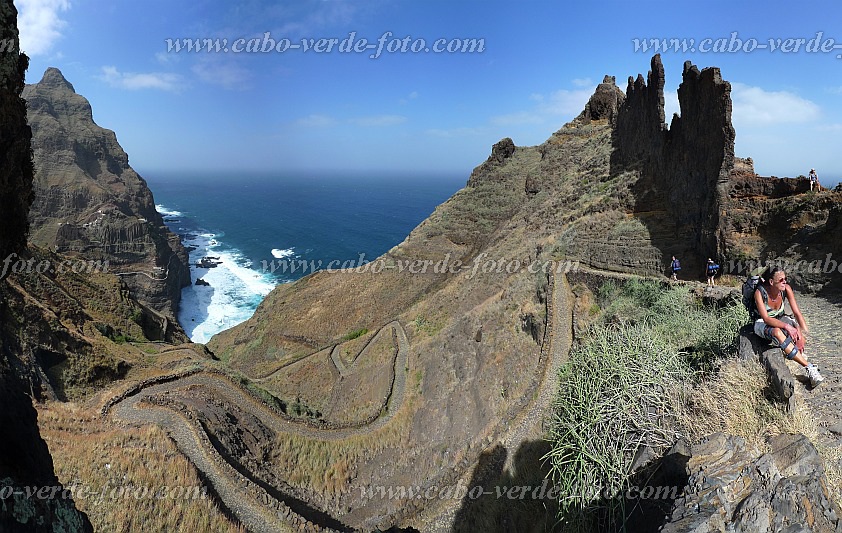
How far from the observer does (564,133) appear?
41.8 meters

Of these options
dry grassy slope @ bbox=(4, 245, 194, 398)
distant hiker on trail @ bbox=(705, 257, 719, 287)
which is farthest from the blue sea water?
distant hiker on trail @ bbox=(705, 257, 719, 287)

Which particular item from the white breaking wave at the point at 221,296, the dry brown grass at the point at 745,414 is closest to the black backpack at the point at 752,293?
the dry brown grass at the point at 745,414

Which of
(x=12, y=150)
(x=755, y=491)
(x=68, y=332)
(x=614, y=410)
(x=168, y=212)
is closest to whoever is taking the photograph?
(x=755, y=491)

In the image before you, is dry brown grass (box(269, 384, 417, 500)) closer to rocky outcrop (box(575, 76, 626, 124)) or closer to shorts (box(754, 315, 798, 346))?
shorts (box(754, 315, 798, 346))

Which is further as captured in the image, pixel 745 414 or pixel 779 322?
pixel 779 322

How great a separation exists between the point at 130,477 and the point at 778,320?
14.5 metres

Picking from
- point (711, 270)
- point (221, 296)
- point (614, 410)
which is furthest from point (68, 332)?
point (221, 296)

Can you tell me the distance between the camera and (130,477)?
36.6ft

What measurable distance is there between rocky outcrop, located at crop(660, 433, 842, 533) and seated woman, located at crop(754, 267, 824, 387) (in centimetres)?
193

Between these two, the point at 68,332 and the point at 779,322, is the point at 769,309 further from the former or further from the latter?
the point at 68,332

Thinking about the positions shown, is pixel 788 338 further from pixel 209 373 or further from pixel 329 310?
pixel 329 310

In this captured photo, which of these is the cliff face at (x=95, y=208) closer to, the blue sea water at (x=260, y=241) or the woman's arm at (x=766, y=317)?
the blue sea water at (x=260, y=241)

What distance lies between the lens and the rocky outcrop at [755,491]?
351 centimetres

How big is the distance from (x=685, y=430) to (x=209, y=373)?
1945 centimetres
